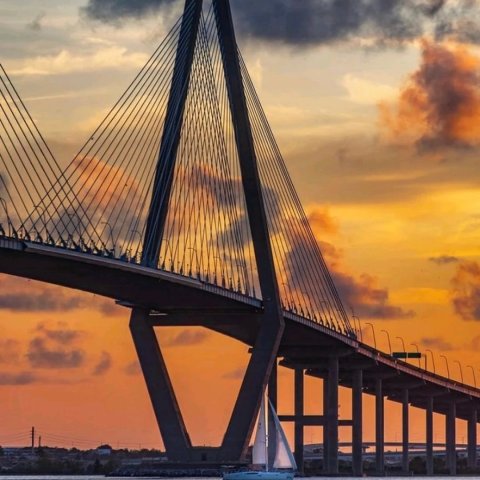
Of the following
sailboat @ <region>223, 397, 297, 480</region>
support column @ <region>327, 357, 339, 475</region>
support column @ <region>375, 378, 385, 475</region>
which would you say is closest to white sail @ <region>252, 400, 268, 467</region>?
sailboat @ <region>223, 397, 297, 480</region>

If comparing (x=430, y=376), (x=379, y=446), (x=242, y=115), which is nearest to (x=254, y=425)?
(x=242, y=115)

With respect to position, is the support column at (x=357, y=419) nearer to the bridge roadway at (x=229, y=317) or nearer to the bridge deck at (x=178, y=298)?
the bridge roadway at (x=229, y=317)

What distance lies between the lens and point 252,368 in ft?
377

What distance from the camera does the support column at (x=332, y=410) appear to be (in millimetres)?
148125

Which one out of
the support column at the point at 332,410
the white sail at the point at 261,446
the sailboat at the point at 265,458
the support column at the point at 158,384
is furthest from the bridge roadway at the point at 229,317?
the white sail at the point at 261,446

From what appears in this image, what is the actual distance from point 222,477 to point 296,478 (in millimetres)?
30529

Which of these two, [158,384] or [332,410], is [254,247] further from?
[332,410]

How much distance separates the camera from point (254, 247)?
11031 cm

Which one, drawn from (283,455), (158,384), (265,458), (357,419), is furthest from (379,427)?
(265,458)

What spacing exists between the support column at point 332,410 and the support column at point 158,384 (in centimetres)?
3548

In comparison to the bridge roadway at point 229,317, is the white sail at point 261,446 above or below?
below

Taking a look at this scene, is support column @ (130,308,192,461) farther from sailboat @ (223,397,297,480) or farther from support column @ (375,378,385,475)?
support column @ (375,378,385,475)

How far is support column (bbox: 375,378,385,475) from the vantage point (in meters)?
180

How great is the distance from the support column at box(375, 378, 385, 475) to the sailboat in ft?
228
